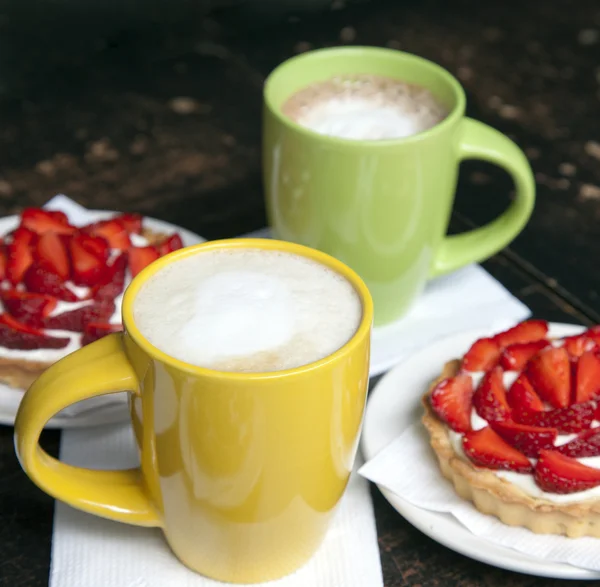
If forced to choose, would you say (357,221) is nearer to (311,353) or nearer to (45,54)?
(311,353)

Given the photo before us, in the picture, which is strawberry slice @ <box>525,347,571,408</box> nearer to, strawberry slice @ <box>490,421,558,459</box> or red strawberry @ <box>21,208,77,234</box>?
strawberry slice @ <box>490,421,558,459</box>

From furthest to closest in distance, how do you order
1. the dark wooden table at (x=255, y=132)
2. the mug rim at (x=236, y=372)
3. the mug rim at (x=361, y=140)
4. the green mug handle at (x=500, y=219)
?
1. the green mug handle at (x=500, y=219)
2. the mug rim at (x=361, y=140)
3. the dark wooden table at (x=255, y=132)
4. the mug rim at (x=236, y=372)

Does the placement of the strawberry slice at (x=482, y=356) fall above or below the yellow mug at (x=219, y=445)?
below

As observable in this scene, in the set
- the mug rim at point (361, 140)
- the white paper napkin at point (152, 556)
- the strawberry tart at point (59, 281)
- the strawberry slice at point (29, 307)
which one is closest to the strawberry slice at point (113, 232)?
the strawberry tart at point (59, 281)

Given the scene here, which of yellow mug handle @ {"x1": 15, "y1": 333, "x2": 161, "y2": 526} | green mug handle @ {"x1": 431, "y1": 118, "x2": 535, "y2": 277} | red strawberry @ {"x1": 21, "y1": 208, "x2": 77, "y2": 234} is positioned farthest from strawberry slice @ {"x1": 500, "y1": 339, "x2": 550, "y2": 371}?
red strawberry @ {"x1": 21, "y1": 208, "x2": 77, "y2": 234}

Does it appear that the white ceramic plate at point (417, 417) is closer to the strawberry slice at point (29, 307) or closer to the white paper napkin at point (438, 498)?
the white paper napkin at point (438, 498)

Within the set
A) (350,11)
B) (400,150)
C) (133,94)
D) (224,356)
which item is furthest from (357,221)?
(350,11)
